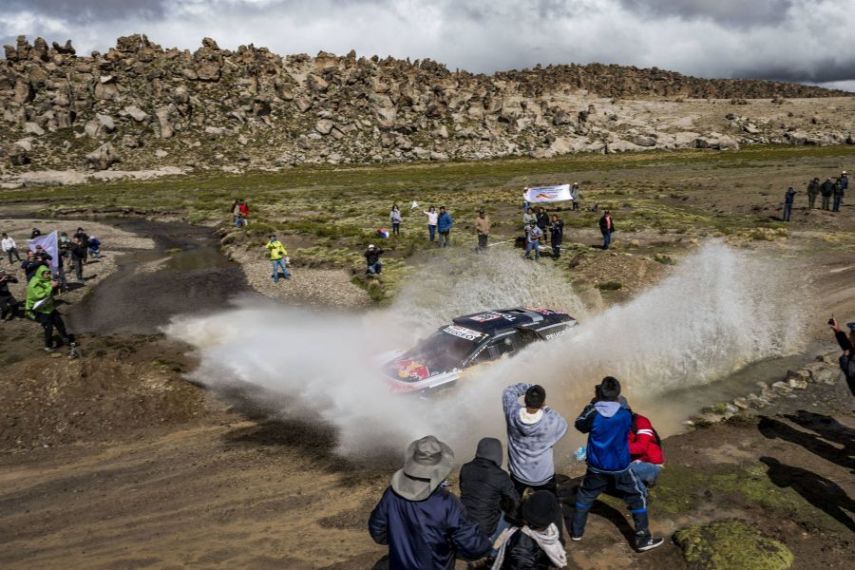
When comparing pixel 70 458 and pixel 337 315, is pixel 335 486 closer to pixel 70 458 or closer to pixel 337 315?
pixel 70 458

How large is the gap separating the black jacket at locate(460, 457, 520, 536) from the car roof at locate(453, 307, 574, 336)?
20.7 ft

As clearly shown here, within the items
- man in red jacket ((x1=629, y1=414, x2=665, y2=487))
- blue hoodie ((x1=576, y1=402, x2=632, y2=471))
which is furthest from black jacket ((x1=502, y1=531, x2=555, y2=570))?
man in red jacket ((x1=629, y1=414, x2=665, y2=487))

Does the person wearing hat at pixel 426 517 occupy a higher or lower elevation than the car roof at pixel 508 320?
higher

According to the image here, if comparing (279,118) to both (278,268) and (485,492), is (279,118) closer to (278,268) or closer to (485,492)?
(278,268)

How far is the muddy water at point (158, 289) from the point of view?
62.3 feet

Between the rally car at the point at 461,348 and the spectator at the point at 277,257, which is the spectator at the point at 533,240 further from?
the rally car at the point at 461,348

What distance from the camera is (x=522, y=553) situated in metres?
4.61

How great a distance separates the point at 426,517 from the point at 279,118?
388 feet

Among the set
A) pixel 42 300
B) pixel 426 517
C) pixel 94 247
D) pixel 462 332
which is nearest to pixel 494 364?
pixel 462 332

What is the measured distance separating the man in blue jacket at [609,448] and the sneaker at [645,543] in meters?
0.41

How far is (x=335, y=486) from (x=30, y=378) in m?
8.90

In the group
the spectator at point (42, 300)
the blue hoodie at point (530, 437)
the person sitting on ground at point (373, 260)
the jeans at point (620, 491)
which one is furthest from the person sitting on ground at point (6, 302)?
the jeans at point (620, 491)

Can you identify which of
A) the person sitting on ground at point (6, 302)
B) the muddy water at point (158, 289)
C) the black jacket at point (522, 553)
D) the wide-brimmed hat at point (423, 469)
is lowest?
the muddy water at point (158, 289)

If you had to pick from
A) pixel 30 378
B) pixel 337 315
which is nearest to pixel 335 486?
pixel 30 378
